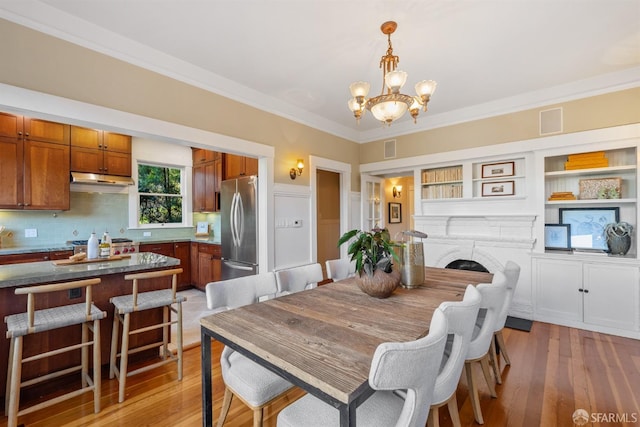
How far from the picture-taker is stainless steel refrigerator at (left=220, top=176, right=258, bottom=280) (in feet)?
12.5

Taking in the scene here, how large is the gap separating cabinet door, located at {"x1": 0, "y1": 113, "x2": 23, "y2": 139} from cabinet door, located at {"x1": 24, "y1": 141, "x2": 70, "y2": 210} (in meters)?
0.14

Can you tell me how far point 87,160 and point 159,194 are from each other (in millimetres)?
1260

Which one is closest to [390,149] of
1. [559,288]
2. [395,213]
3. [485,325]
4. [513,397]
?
[395,213]

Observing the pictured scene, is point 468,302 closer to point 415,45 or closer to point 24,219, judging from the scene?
point 415,45

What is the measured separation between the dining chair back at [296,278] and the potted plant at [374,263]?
0.59 m

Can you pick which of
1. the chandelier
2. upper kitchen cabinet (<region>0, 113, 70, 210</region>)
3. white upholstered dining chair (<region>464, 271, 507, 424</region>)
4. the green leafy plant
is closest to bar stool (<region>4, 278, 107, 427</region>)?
the green leafy plant

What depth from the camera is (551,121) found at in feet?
11.3

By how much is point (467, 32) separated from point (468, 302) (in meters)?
2.29

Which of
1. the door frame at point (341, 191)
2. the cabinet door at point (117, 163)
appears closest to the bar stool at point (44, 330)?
the door frame at point (341, 191)

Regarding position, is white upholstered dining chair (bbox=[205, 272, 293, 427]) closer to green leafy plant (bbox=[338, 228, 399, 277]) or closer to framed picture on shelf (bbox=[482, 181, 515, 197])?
green leafy plant (bbox=[338, 228, 399, 277])

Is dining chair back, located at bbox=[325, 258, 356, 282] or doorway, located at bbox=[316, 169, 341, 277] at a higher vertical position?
doorway, located at bbox=[316, 169, 341, 277]

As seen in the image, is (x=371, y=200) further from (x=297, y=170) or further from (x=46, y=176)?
(x=46, y=176)

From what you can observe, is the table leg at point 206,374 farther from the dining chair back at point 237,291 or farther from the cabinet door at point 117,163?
→ the cabinet door at point 117,163

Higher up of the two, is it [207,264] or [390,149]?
[390,149]
